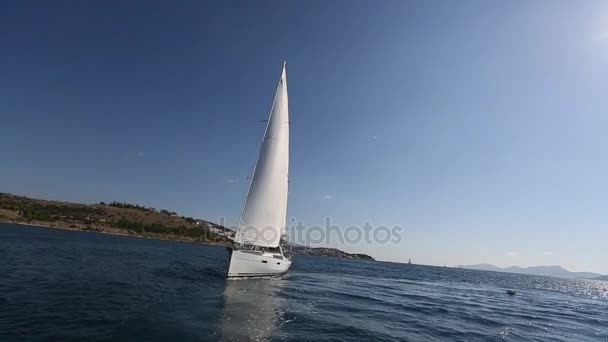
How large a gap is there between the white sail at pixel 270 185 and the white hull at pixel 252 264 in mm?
1494

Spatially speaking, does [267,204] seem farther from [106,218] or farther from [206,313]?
[106,218]

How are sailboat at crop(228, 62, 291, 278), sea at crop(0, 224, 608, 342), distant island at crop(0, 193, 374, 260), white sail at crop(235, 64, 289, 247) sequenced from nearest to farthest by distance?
sea at crop(0, 224, 608, 342) → sailboat at crop(228, 62, 291, 278) → white sail at crop(235, 64, 289, 247) → distant island at crop(0, 193, 374, 260)

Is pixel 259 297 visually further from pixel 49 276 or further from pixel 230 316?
pixel 49 276

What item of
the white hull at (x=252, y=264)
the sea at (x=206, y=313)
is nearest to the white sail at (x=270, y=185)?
the white hull at (x=252, y=264)

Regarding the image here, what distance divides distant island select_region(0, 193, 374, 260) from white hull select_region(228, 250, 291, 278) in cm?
10917

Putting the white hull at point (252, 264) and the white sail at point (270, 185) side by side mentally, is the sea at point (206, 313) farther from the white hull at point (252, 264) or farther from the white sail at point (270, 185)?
the white sail at point (270, 185)

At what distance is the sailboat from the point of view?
116ft

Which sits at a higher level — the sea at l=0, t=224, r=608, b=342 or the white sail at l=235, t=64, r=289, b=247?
the white sail at l=235, t=64, r=289, b=247

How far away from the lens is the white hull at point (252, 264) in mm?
33969

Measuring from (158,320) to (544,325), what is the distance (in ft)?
108

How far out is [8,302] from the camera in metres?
17.2

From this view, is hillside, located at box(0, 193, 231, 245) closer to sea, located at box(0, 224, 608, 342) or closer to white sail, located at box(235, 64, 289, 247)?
sea, located at box(0, 224, 608, 342)

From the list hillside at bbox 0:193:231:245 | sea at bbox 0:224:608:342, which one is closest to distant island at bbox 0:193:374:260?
hillside at bbox 0:193:231:245

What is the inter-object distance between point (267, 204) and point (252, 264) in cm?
649
